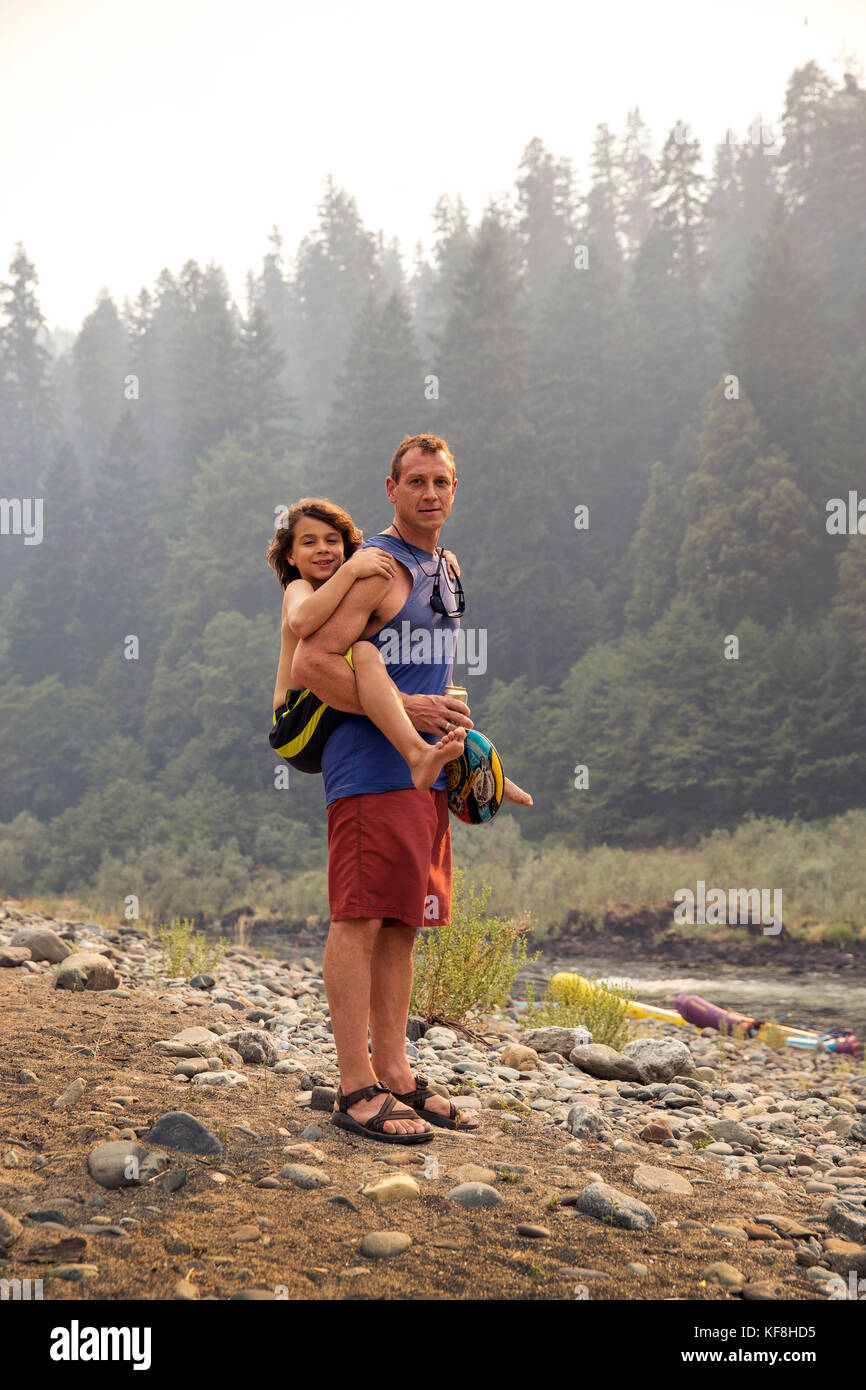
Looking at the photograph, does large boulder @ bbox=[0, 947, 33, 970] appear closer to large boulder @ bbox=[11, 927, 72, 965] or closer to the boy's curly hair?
large boulder @ bbox=[11, 927, 72, 965]

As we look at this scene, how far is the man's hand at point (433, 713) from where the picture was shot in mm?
4113

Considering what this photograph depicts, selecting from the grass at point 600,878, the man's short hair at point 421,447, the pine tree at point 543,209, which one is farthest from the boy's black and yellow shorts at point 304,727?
the pine tree at point 543,209

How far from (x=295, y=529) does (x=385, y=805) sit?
110 centimetres

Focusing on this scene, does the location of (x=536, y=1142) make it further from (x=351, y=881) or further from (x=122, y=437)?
(x=122, y=437)

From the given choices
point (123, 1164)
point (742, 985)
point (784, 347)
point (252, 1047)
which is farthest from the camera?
point (784, 347)

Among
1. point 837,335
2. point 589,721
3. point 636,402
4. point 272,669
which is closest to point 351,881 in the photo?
point 589,721

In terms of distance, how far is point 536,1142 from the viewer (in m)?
4.47

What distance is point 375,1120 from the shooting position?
412 centimetres

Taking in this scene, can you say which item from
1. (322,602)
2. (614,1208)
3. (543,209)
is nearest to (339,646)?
(322,602)

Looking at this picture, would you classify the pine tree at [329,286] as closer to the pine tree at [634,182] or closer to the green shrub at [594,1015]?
the pine tree at [634,182]

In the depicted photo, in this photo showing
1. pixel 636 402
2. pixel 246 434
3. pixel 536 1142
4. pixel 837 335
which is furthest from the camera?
pixel 246 434

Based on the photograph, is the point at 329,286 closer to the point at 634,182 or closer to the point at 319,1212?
the point at 634,182

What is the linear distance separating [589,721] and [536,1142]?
3105 centimetres

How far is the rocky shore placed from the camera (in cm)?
304
